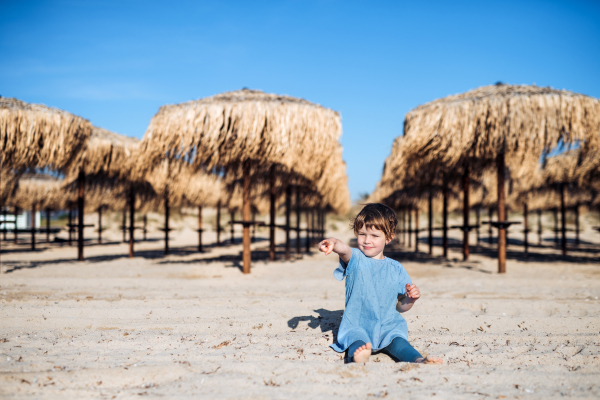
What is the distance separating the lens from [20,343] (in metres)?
2.46

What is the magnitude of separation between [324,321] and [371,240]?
127cm

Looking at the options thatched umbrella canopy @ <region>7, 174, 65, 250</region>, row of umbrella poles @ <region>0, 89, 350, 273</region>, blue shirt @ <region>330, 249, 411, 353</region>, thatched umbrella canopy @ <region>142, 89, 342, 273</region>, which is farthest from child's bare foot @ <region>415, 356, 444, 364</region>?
thatched umbrella canopy @ <region>7, 174, 65, 250</region>

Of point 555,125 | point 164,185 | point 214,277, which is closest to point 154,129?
point 214,277

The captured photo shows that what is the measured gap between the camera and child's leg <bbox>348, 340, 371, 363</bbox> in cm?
211

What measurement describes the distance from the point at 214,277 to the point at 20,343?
365 centimetres

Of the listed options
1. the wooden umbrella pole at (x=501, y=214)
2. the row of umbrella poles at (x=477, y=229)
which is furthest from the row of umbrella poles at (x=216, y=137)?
the row of umbrella poles at (x=477, y=229)

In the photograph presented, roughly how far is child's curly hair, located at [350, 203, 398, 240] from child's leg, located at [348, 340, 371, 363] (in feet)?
2.19

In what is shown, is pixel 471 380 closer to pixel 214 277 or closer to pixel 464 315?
pixel 464 315

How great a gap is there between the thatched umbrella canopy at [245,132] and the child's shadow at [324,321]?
2.87 meters

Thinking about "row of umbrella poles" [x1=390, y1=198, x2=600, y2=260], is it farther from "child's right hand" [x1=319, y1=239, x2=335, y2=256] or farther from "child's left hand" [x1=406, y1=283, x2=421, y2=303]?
"child's right hand" [x1=319, y1=239, x2=335, y2=256]

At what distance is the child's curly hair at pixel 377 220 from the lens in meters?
2.23

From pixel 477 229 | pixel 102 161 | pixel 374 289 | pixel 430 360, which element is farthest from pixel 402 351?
pixel 477 229

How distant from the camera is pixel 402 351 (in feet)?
7.24

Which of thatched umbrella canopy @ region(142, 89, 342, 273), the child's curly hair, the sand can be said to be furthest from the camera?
thatched umbrella canopy @ region(142, 89, 342, 273)
